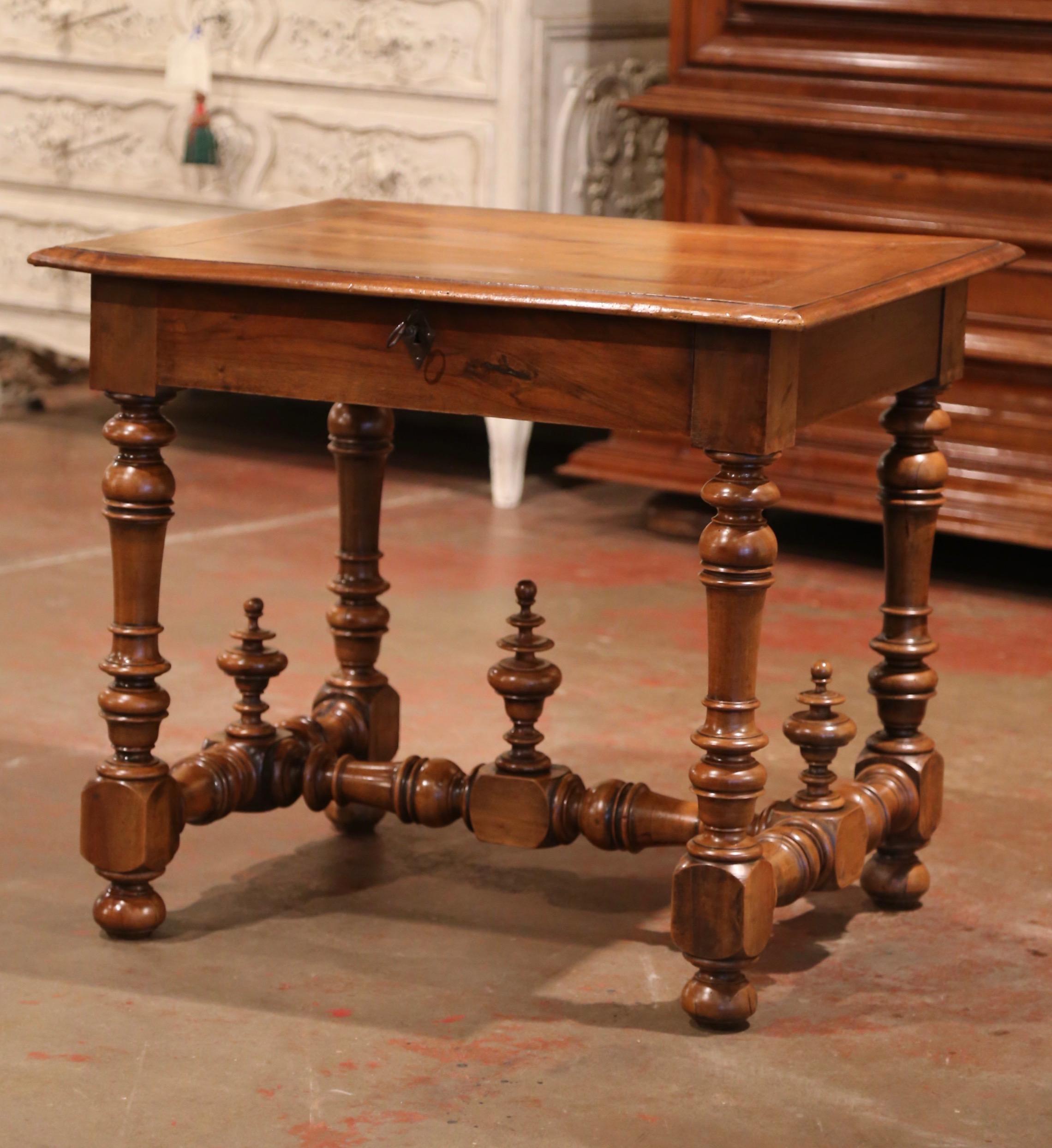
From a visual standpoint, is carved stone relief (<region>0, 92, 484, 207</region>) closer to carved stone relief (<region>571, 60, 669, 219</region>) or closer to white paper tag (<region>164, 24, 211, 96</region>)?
white paper tag (<region>164, 24, 211, 96</region>)

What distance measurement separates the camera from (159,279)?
2465mm

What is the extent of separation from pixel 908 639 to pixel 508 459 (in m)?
2.63

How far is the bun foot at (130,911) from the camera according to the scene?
2646 millimetres

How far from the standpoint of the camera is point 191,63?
5.48 m

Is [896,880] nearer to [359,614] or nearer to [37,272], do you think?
[359,614]

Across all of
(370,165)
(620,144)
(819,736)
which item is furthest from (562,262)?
(620,144)

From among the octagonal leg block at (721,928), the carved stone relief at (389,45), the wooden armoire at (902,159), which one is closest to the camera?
the octagonal leg block at (721,928)

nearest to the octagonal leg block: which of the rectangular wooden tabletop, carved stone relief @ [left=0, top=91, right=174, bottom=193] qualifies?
Result: the rectangular wooden tabletop

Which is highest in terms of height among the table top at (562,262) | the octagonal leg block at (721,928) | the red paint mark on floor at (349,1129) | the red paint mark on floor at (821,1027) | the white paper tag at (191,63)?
the white paper tag at (191,63)

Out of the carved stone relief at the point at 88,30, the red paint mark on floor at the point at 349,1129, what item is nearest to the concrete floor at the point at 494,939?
the red paint mark on floor at the point at 349,1129

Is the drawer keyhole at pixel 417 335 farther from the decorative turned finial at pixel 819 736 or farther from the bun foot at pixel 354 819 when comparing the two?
the bun foot at pixel 354 819

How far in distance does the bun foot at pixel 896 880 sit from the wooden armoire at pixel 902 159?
1.87m

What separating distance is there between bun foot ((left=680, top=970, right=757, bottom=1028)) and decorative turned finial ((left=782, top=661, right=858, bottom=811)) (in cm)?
31

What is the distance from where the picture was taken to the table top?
226cm
